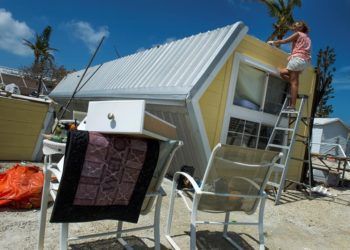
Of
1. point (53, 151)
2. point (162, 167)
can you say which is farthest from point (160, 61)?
point (162, 167)

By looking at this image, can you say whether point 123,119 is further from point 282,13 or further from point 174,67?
point 282,13

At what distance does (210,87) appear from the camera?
6.26 meters

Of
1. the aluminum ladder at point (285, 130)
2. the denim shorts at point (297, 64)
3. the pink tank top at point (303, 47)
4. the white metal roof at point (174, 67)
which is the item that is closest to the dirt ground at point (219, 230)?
the aluminum ladder at point (285, 130)

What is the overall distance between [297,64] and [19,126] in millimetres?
6157

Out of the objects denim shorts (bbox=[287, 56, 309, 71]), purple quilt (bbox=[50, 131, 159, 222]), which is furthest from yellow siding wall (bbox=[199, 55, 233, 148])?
purple quilt (bbox=[50, 131, 159, 222])

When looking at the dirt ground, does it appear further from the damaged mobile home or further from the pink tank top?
the pink tank top

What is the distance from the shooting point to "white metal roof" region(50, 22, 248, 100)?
566cm

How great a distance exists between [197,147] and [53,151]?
2.96 meters

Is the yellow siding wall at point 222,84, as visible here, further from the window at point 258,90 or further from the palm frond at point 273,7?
the palm frond at point 273,7

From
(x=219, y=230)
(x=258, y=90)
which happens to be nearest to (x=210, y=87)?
(x=258, y=90)

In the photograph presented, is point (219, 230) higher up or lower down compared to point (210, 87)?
lower down

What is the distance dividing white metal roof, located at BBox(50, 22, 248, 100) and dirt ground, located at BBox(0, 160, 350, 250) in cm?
189

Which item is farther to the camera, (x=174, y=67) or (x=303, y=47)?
(x=303, y=47)

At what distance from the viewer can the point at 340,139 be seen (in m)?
25.5
